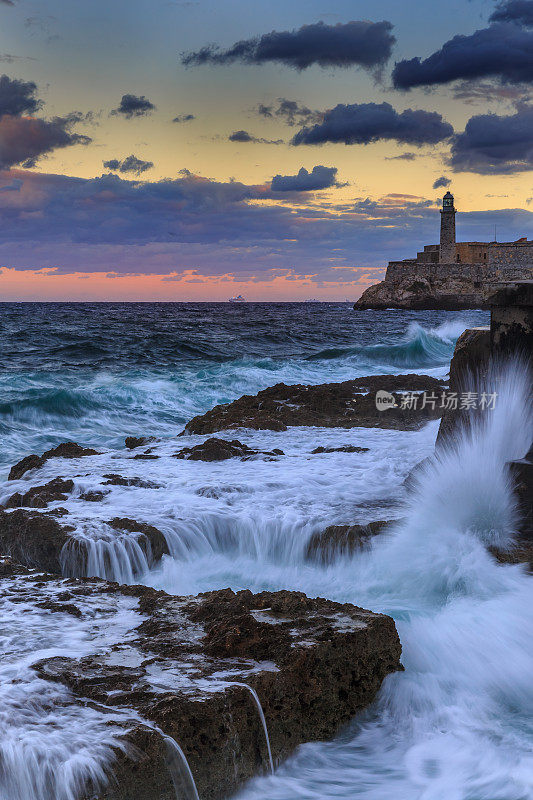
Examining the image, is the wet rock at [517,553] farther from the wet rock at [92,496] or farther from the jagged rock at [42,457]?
the jagged rock at [42,457]

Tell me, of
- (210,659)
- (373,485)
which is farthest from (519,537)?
(210,659)

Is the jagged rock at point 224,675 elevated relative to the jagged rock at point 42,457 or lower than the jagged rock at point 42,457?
lower

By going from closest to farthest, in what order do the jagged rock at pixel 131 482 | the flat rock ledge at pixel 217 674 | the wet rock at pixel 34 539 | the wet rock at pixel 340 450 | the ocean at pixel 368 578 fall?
1. the flat rock ledge at pixel 217 674
2. the ocean at pixel 368 578
3. the wet rock at pixel 34 539
4. the jagged rock at pixel 131 482
5. the wet rock at pixel 340 450

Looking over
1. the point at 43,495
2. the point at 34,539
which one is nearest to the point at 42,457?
the point at 43,495

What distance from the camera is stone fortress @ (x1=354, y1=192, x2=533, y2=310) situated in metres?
79.2

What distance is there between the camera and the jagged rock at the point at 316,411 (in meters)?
8.76

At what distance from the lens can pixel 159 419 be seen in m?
13.4

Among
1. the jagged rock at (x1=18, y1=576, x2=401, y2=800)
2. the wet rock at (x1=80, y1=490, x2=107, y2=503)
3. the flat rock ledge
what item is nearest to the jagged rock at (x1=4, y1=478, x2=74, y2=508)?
the wet rock at (x1=80, y1=490, x2=107, y2=503)

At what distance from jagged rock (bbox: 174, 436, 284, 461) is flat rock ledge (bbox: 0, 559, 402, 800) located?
333cm

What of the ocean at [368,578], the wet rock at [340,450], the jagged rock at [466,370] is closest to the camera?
the ocean at [368,578]

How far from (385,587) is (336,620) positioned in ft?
3.94

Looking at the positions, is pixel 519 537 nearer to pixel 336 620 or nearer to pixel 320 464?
pixel 336 620

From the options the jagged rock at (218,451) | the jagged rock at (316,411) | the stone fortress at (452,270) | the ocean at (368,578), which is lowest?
the ocean at (368,578)

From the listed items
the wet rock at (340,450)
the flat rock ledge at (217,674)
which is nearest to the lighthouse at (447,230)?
the wet rock at (340,450)
